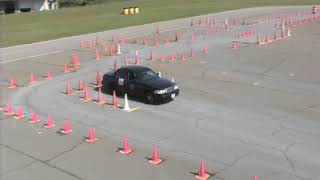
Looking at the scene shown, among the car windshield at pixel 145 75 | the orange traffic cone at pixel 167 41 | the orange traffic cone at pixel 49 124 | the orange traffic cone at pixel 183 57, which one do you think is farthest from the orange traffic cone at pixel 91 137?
the orange traffic cone at pixel 167 41

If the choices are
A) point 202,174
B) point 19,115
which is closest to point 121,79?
point 19,115

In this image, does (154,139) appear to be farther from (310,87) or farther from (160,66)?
(160,66)

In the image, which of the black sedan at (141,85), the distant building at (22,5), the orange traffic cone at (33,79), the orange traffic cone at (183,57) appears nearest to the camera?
the black sedan at (141,85)

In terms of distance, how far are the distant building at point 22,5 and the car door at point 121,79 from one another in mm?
65561

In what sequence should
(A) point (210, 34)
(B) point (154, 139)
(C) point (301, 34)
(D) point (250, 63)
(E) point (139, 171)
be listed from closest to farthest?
(E) point (139, 171), (B) point (154, 139), (D) point (250, 63), (C) point (301, 34), (A) point (210, 34)

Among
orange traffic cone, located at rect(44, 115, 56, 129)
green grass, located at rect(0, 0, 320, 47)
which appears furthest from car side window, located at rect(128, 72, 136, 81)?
green grass, located at rect(0, 0, 320, 47)

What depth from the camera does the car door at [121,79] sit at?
70.0 ft

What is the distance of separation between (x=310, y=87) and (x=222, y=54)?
1041 cm

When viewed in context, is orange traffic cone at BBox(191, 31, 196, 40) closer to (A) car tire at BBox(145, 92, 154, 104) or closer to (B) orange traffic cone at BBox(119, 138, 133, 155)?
(A) car tire at BBox(145, 92, 154, 104)

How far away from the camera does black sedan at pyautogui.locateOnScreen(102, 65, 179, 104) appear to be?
19688mm

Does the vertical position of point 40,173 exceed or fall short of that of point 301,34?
it falls short

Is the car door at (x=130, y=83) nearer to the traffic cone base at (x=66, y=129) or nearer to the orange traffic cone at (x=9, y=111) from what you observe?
the traffic cone base at (x=66, y=129)

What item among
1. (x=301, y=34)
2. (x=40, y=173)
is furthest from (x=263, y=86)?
(x=301, y=34)

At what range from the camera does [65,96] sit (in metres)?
21.9
